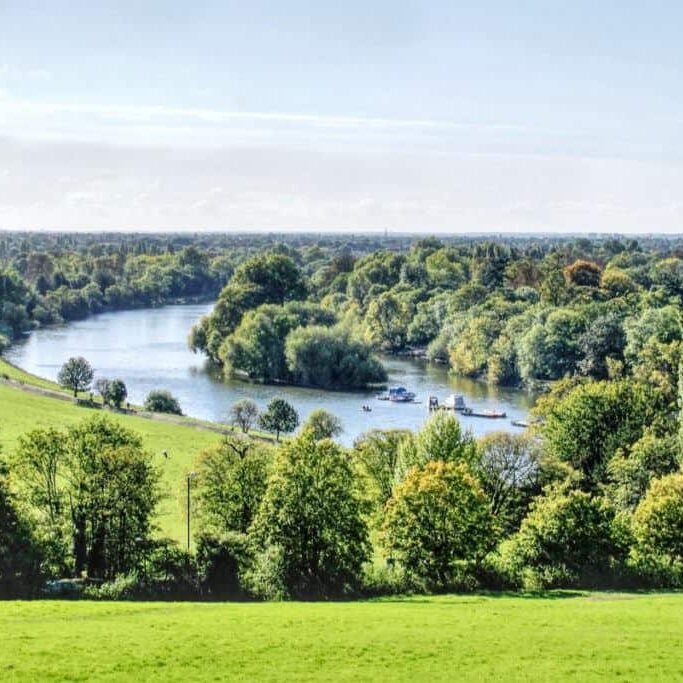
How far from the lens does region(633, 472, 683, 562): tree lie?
33.5 m

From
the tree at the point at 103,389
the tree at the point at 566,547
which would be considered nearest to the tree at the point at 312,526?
the tree at the point at 566,547

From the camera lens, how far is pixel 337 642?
22.8 m

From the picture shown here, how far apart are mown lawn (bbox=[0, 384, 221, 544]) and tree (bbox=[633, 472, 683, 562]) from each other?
16676mm

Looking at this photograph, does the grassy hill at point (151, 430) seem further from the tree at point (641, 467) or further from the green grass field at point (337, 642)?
the tree at point (641, 467)

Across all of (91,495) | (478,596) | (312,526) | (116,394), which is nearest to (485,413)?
(116,394)

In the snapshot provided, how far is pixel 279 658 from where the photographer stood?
854 inches

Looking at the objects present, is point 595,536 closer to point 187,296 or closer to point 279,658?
point 279,658

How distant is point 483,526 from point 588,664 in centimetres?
1089

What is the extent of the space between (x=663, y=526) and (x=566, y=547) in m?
3.47

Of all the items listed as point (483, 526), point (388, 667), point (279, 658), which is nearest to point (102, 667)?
point (279, 658)

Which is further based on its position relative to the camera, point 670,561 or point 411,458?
point 411,458

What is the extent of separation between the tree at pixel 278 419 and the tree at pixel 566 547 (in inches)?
1135

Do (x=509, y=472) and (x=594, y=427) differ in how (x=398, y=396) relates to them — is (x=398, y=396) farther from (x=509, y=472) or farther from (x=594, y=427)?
(x=509, y=472)

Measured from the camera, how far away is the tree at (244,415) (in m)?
61.5
